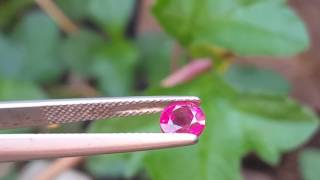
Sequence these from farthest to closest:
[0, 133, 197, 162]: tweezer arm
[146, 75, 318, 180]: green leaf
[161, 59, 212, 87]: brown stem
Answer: [161, 59, 212, 87]: brown stem, [146, 75, 318, 180]: green leaf, [0, 133, 197, 162]: tweezer arm

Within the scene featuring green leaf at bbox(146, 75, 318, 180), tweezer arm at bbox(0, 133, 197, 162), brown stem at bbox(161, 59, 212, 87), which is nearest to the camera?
tweezer arm at bbox(0, 133, 197, 162)

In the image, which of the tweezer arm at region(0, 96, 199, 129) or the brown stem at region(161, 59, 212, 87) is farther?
the brown stem at region(161, 59, 212, 87)

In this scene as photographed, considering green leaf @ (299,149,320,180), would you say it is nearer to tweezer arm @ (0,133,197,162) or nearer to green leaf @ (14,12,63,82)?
green leaf @ (14,12,63,82)

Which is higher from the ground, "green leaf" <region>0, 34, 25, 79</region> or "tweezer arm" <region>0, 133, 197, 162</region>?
"tweezer arm" <region>0, 133, 197, 162</region>

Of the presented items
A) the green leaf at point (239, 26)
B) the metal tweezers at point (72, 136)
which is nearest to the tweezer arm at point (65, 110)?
the metal tweezers at point (72, 136)

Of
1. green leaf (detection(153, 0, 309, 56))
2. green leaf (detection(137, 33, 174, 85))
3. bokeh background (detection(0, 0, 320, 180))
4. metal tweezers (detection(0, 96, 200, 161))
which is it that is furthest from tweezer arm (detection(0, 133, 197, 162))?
green leaf (detection(137, 33, 174, 85))

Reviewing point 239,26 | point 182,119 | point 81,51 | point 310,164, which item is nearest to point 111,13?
point 81,51

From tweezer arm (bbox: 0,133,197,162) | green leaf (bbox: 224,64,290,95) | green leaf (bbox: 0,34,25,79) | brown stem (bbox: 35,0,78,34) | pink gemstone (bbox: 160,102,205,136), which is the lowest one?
green leaf (bbox: 224,64,290,95)

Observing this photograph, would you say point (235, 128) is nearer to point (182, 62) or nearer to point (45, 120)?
point (182, 62)
